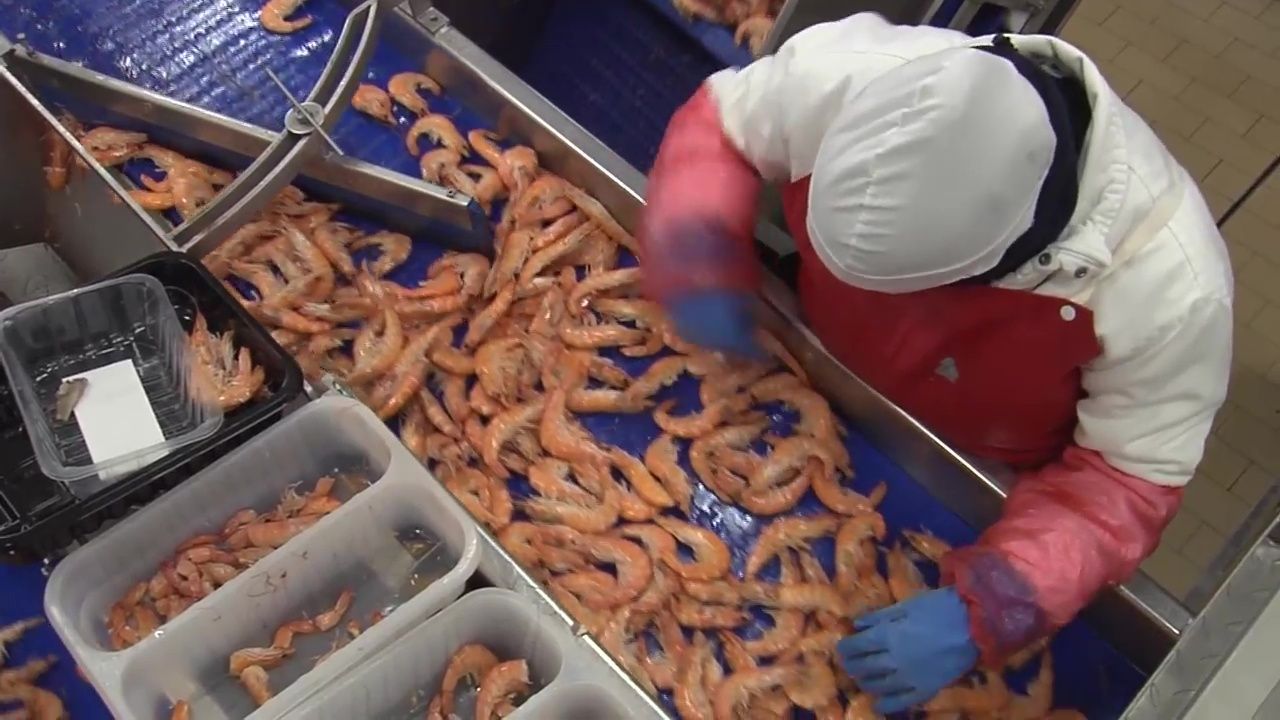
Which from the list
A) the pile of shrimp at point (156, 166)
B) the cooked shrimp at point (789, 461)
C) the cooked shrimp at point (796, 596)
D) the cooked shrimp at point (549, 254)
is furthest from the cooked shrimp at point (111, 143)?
the cooked shrimp at point (796, 596)

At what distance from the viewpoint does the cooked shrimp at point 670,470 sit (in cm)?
202

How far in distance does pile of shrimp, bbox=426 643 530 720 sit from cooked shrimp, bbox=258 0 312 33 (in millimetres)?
1747

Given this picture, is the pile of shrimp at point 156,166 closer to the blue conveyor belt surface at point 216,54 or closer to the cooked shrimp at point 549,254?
the blue conveyor belt surface at point 216,54

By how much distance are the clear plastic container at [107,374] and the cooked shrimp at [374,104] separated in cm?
77

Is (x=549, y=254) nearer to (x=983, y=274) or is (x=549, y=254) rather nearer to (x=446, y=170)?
(x=446, y=170)

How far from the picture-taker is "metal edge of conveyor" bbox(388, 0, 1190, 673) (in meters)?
1.89

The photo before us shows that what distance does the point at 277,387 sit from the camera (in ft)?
6.28

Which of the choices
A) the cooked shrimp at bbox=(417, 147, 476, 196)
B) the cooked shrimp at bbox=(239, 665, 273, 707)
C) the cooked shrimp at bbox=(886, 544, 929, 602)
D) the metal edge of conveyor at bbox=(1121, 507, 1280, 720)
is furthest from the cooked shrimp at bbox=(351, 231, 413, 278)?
the metal edge of conveyor at bbox=(1121, 507, 1280, 720)

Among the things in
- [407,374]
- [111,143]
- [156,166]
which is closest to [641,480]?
[407,374]

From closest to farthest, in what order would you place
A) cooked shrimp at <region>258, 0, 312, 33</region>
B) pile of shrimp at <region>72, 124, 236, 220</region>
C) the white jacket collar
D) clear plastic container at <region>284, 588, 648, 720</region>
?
the white jacket collar, clear plastic container at <region>284, 588, 648, 720</region>, pile of shrimp at <region>72, 124, 236, 220</region>, cooked shrimp at <region>258, 0, 312, 33</region>

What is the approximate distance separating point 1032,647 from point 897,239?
92cm

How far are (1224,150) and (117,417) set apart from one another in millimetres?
3857

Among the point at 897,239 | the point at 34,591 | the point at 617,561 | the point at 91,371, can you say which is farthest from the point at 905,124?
the point at 34,591

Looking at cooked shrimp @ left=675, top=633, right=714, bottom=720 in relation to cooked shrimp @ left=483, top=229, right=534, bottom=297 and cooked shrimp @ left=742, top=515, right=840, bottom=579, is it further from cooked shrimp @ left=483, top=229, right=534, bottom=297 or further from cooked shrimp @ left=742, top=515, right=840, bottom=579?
cooked shrimp @ left=483, top=229, right=534, bottom=297
